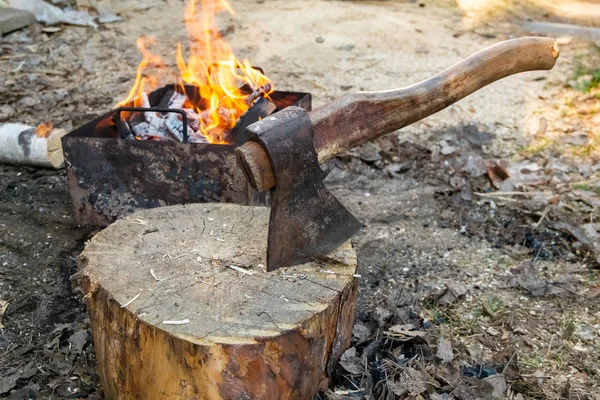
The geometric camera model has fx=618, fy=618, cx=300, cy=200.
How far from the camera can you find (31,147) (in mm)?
4789

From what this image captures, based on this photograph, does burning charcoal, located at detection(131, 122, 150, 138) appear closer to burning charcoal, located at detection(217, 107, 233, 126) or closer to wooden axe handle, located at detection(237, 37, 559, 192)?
burning charcoal, located at detection(217, 107, 233, 126)

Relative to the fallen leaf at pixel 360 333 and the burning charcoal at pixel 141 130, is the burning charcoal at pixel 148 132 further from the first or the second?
the fallen leaf at pixel 360 333

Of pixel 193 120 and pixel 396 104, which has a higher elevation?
pixel 396 104

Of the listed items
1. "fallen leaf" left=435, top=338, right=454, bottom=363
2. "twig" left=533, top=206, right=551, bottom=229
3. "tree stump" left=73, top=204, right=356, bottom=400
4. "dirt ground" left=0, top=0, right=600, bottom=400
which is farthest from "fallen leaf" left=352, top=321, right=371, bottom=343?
"twig" left=533, top=206, right=551, bottom=229

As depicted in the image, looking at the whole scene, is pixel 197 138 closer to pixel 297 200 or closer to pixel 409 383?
pixel 297 200

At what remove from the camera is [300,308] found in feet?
7.81

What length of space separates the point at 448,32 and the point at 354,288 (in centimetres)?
633

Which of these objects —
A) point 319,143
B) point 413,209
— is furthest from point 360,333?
point 413,209

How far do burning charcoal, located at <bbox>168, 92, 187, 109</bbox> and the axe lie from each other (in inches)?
87.2

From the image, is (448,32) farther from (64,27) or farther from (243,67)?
(64,27)

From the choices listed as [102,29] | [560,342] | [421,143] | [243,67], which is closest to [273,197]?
[560,342]

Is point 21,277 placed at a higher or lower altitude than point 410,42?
lower

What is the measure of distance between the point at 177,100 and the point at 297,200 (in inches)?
94.8

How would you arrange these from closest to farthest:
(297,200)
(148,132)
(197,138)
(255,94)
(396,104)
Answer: (297,200) < (396,104) < (197,138) < (148,132) < (255,94)
